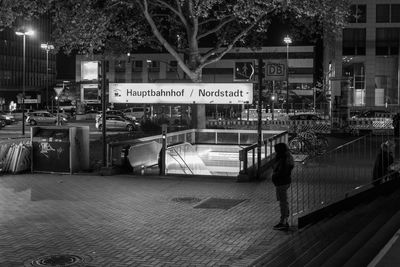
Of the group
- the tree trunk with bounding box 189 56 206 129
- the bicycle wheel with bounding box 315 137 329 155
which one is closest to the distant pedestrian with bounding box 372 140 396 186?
the bicycle wheel with bounding box 315 137 329 155

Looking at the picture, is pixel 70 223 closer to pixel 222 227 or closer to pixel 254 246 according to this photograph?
pixel 222 227

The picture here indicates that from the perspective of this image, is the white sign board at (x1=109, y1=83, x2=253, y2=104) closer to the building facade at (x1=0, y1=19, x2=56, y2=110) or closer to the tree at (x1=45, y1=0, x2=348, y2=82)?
the tree at (x1=45, y1=0, x2=348, y2=82)

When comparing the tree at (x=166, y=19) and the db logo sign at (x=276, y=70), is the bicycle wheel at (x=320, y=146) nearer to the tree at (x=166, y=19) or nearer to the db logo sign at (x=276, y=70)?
the tree at (x=166, y=19)

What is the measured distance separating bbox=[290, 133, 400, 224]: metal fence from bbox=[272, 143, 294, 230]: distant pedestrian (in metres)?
0.63

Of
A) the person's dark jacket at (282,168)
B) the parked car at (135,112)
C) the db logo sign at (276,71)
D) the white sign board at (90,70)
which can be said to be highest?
the white sign board at (90,70)

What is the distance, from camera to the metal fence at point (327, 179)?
11305mm

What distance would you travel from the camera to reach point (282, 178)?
9.68 meters

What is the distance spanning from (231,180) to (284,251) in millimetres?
7667

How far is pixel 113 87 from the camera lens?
20.0 meters

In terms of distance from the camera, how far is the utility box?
16922mm

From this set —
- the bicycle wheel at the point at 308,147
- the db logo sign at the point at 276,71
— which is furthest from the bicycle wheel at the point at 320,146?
the db logo sign at the point at 276,71

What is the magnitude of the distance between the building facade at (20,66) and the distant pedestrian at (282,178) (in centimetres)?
11213

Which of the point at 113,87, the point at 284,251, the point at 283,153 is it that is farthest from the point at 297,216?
the point at 113,87

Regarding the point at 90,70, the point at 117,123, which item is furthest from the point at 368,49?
the point at 117,123
